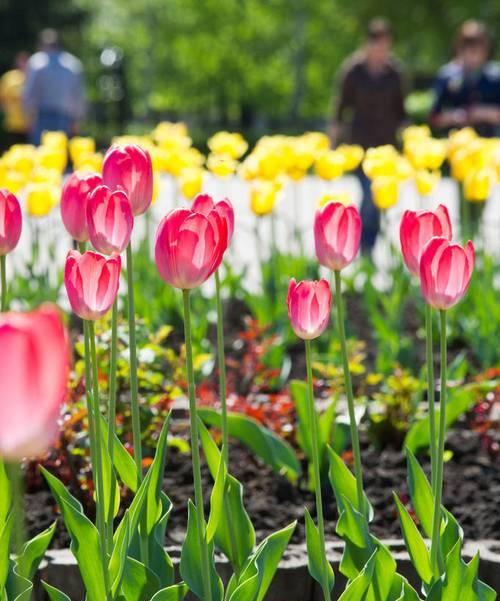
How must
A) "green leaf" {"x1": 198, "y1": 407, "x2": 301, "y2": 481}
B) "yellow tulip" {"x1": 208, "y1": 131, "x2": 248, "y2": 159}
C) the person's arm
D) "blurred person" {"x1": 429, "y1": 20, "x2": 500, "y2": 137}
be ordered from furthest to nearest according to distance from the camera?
the person's arm, "blurred person" {"x1": 429, "y1": 20, "x2": 500, "y2": 137}, "yellow tulip" {"x1": 208, "y1": 131, "x2": 248, "y2": 159}, "green leaf" {"x1": 198, "y1": 407, "x2": 301, "y2": 481}

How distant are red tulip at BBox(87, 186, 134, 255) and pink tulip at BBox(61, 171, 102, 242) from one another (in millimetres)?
186

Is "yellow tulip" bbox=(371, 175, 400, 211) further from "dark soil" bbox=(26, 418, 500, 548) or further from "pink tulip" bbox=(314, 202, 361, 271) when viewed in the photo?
"pink tulip" bbox=(314, 202, 361, 271)

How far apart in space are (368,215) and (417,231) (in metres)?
6.05

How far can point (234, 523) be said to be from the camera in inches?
93.6

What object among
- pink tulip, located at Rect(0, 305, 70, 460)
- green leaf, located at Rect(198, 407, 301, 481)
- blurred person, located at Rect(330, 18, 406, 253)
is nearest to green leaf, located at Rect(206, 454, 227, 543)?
pink tulip, located at Rect(0, 305, 70, 460)

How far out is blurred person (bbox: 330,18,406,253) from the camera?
313 inches

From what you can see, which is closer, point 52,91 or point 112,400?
point 112,400

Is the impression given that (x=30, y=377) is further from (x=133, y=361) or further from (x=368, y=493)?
(x=368, y=493)

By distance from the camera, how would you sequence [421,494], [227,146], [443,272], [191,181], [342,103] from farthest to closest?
[342,103] < [227,146] < [191,181] < [421,494] < [443,272]

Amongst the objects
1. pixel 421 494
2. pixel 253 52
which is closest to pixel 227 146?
pixel 421 494

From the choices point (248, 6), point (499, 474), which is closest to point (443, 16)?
point (248, 6)

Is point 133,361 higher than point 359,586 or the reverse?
higher

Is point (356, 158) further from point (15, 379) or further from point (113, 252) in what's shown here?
point (15, 379)

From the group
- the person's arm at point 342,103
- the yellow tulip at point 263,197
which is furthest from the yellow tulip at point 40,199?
the person's arm at point 342,103
